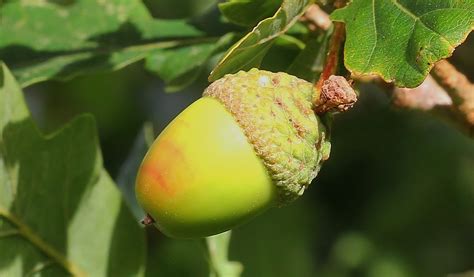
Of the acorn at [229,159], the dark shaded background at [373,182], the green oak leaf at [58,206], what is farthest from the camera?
the dark shaded background at [373,182]

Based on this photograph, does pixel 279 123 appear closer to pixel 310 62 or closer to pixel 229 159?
pixel 229 159

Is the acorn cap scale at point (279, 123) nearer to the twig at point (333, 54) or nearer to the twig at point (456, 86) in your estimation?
the twig at point (333, 54)

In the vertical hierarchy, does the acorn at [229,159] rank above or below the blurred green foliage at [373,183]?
above

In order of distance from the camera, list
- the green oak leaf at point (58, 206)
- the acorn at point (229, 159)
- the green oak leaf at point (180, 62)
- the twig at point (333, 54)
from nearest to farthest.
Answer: the acorn at point (229, 159)
the twig at point (333, 54)
the green oak leaf at point (58, 206)
the green oak leaf at point (180, 62)

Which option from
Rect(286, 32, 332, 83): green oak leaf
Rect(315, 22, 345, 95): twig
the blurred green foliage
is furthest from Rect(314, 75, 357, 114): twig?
the blurred green foliage

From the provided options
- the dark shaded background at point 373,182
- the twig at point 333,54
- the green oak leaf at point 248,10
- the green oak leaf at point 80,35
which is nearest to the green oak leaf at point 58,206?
the green oak leaf at point 80,35

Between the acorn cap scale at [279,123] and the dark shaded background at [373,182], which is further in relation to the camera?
the dark shaded background at [373,182]

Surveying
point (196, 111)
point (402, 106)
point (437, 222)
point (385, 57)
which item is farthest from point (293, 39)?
point (437, 222)
